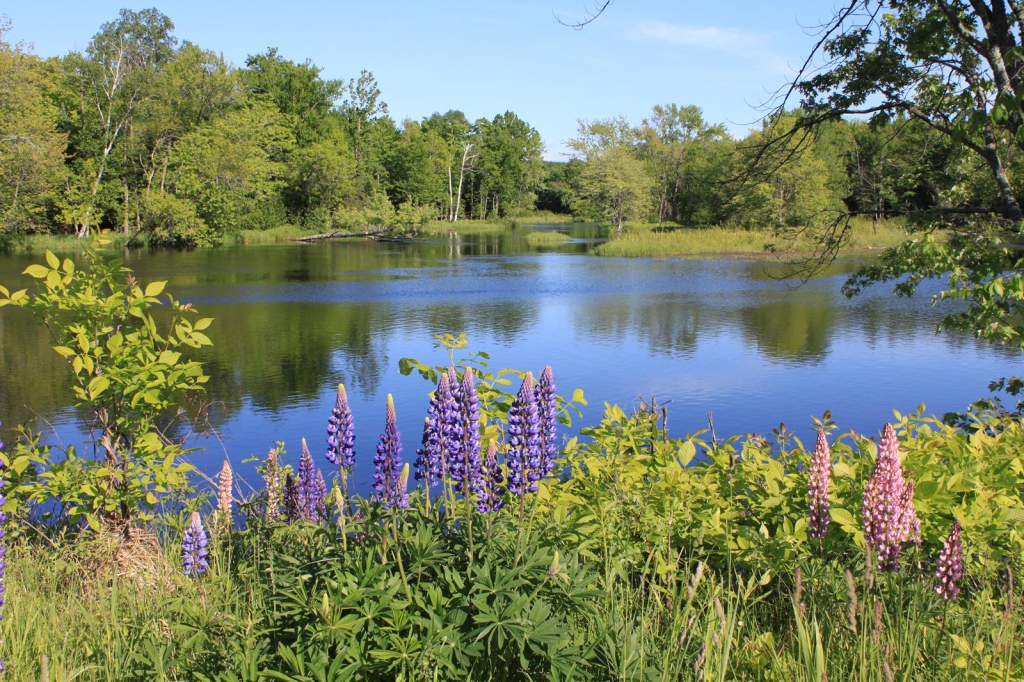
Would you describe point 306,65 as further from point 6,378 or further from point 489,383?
point 489,383

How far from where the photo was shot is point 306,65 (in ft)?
224

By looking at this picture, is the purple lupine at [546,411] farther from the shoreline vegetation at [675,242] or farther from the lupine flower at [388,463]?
the shoreline vegetation at [675,242]

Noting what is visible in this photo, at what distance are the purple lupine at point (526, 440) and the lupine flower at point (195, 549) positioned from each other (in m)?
1.92

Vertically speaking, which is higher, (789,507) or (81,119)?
(81,119)

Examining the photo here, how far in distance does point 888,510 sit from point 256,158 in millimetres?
55478

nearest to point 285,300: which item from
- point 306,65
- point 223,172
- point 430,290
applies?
point 430,290

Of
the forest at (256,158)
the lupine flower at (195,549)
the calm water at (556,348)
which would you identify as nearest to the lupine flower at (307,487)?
the lupine flower at (195,549)

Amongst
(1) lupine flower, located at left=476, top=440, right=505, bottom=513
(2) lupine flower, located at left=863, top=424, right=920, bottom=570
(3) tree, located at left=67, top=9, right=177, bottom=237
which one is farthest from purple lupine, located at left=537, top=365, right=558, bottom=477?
(3) tree, located at left=67, top=9, right=177, bottom=237

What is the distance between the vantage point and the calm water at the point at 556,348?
1202 cm

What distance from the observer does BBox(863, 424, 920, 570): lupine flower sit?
2705 millimetres

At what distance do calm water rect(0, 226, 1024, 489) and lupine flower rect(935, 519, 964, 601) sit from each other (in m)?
6.48

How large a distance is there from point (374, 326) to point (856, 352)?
11.4 metres

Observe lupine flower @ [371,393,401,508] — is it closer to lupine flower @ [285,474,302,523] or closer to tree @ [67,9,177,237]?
lupine flower @ [285,474,302,523]

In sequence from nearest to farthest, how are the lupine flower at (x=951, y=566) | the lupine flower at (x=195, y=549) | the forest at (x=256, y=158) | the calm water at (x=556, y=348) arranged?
the lupine flower at (x=951, y=566) < the lupine flower at (x=195, y=549) < the calm water at (x=556, y=348) < the forest at (x=256, y=158)
